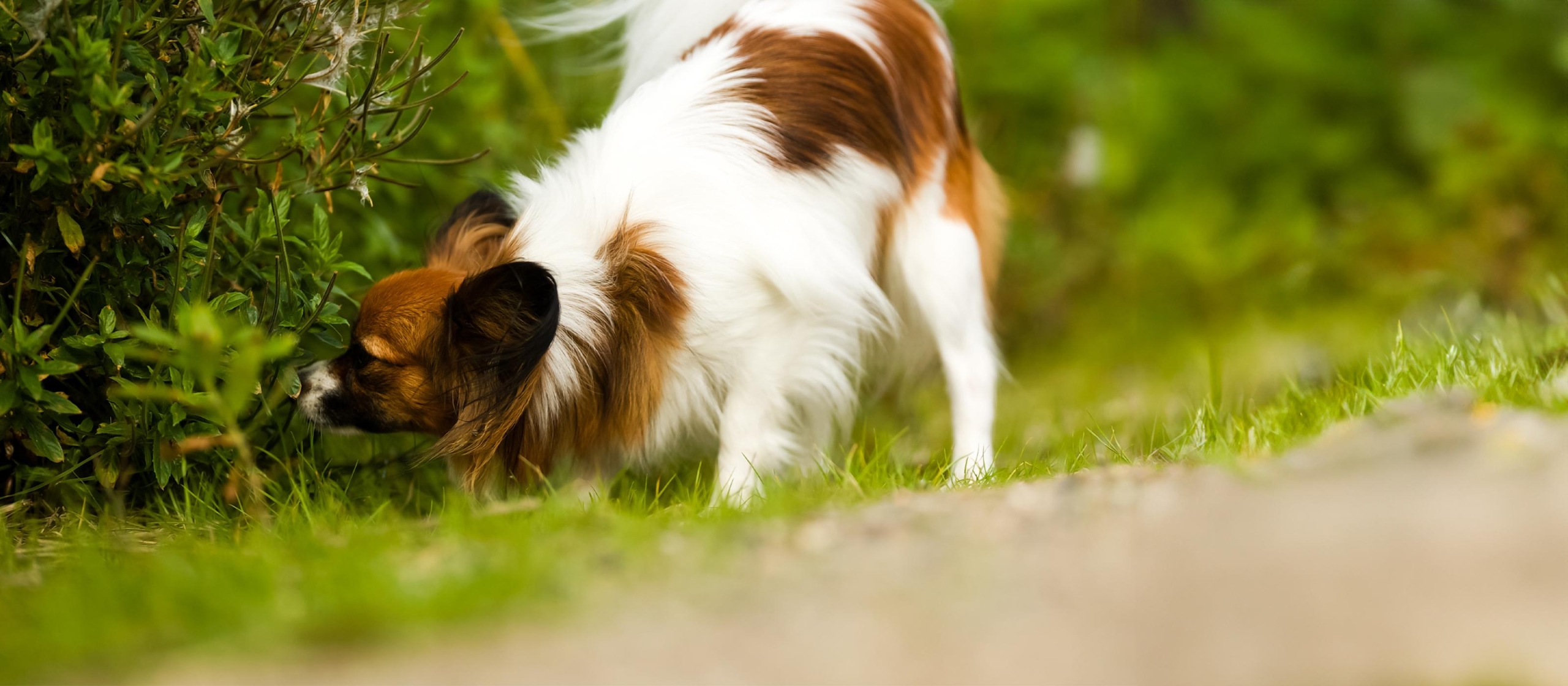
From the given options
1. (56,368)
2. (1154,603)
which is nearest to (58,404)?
(56,368)

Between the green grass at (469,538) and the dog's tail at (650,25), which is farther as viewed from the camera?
the dog's tail at (650,25)

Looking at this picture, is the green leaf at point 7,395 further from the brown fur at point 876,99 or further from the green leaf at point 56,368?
the brown fur at point 876,99

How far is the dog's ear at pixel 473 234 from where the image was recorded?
12.2ft

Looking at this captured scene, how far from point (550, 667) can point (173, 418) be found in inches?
68.3

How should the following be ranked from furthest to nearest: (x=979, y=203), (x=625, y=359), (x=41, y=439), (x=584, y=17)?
(x=584, y=17), (x=979, y=203), (x=625, y=359), (x=41, y=439)

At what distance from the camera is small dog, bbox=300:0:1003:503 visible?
135 inches

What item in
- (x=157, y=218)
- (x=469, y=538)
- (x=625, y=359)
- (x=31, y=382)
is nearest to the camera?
(x=469, y=538)

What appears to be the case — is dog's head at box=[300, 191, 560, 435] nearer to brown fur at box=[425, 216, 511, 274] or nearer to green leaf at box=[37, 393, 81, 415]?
brown fur at box=[425, 216, 511, 274]

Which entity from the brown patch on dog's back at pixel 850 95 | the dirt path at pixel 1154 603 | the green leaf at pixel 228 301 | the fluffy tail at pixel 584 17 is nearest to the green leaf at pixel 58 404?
the green leaf at pixel 228 301

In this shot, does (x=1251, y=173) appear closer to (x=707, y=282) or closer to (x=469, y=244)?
(x=707, y=282)

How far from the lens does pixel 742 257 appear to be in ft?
11.5

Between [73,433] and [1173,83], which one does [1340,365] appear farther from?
[73,433]

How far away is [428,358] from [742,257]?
880mm

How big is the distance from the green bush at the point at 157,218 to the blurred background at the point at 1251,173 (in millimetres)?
2260
